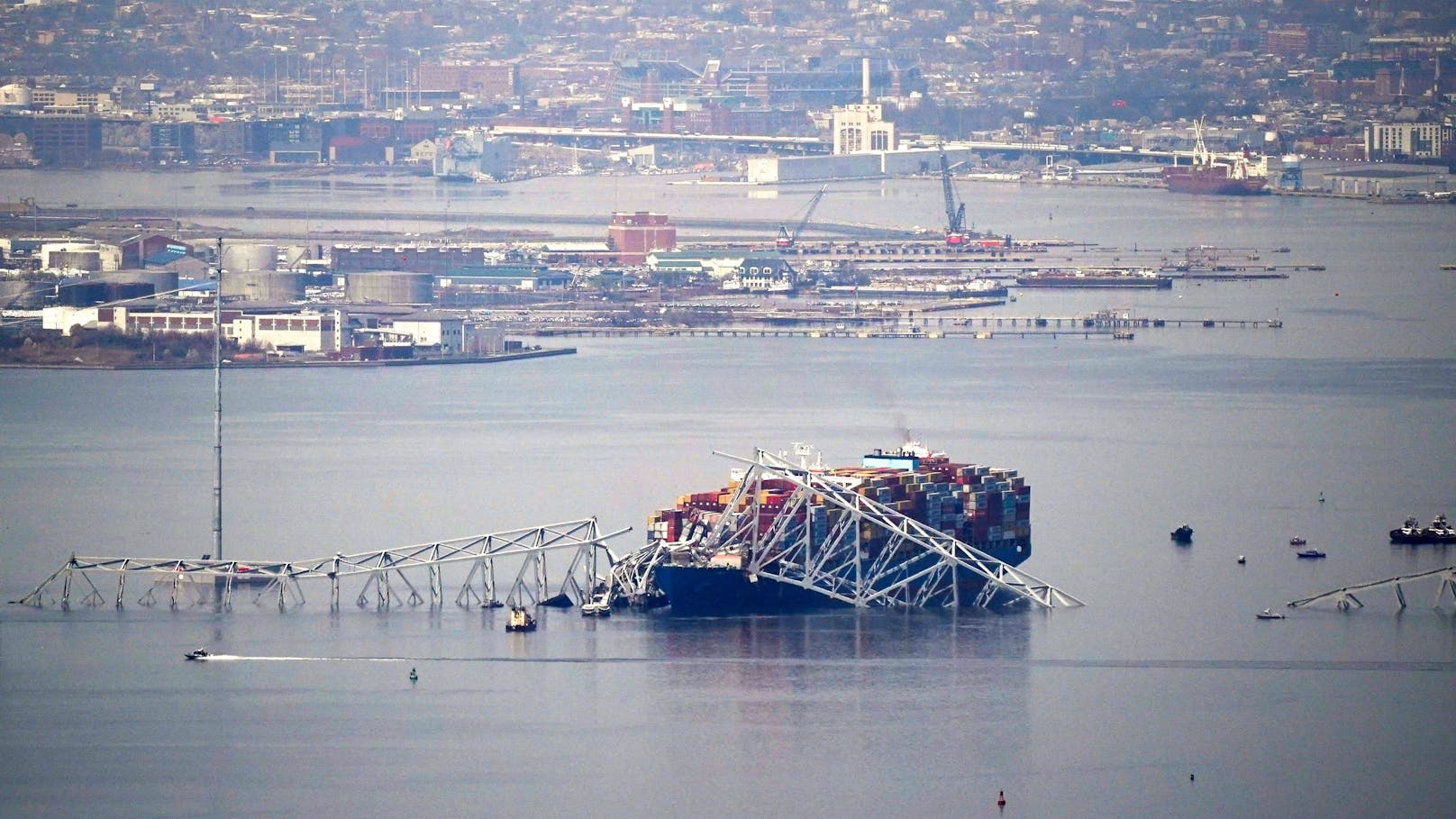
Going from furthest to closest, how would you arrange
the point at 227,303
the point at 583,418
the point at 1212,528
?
the point at 227,303
the point at 583,418
the point at 1212,528

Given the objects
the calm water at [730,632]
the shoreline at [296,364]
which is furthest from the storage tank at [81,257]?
the calm water at [730,632]

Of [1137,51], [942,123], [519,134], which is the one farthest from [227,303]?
[1137,51]

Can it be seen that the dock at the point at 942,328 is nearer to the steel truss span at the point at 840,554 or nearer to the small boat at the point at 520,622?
the steel truss span at the point at 840,554

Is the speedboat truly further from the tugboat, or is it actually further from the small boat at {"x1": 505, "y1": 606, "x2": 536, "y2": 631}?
the small boat at {"x1": 505, "y1": 606, "x2": 536, "y2": 631}

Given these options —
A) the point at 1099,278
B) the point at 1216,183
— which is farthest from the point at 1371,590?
the point at 1216,183

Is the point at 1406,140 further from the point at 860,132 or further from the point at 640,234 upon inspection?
the point at 640,234

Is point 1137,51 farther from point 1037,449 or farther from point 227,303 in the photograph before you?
point 1037,449
